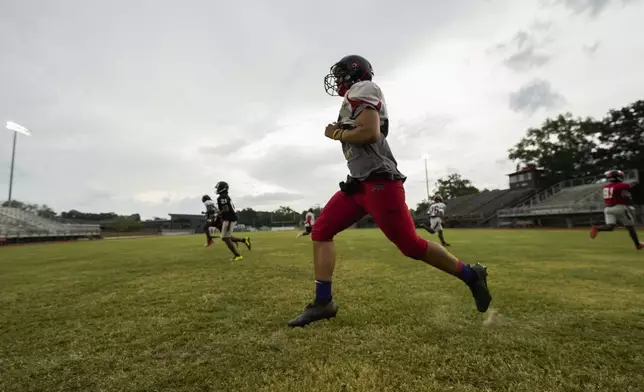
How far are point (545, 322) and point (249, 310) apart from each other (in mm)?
2564

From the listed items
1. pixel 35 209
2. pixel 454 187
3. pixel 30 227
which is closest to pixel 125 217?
pixel 35 209

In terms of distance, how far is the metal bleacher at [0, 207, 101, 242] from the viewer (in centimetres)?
3005

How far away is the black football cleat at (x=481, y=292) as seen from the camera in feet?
9.05

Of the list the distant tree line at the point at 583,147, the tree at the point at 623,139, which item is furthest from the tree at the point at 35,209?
the tree at the point at 623,139

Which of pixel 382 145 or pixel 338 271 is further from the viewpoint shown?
pixel 338 271

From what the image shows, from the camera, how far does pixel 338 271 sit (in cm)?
561

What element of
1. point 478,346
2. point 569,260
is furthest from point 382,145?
point 569,260

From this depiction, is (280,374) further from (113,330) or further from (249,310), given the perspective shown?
(113,330)

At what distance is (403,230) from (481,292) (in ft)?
2.95

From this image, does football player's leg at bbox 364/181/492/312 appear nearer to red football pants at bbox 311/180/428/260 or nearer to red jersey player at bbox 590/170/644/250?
red football pants at bbox 311/180/428/260

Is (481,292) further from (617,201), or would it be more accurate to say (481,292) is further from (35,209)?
(35,209)

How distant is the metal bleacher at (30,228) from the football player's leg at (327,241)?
35.1 meters

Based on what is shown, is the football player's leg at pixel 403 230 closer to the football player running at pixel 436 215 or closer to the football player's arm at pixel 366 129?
the football player's arm at pixel 366 129

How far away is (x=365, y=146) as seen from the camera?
9.00 feet
